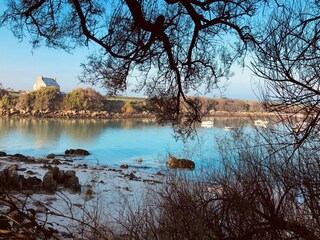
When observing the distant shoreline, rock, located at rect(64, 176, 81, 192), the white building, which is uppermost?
the white building

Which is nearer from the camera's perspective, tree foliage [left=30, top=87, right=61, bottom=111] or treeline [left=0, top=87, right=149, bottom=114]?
treeline [left=0, top=87, right=149, bottom=114]

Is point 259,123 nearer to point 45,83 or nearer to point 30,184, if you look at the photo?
point 30,184

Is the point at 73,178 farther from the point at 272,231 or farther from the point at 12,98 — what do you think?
the point at 12,98

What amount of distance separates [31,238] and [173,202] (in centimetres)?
202

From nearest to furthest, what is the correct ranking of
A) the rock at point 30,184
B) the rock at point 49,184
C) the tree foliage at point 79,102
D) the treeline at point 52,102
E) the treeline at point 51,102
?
the rock at point 30,184 → the rock at point 49,184 → the tree foliage at point 79,102 → the treeline at point 52,102 → the treeline at point 51,102

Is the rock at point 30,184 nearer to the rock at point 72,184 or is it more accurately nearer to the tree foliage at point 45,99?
the rock at point 72,184

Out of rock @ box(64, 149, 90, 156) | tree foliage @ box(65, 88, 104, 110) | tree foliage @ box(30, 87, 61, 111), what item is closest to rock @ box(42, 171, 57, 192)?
rock @ box(64, 149, 90, 156)

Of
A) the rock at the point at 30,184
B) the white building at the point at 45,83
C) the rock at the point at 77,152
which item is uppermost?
the white building at the point at 45,83

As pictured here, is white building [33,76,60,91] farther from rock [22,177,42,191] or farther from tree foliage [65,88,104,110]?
rock [22,177,42,191]

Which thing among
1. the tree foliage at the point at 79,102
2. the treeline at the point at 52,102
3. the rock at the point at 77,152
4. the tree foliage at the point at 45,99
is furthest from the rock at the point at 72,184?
the tree foliage at the point at 45,99

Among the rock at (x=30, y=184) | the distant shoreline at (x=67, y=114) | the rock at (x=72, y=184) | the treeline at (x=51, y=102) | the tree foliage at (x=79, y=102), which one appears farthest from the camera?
the treeline at (x=51, y=102)

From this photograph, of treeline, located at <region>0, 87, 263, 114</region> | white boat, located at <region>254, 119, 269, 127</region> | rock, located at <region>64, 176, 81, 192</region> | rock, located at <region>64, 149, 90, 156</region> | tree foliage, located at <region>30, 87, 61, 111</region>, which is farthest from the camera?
tree foliage, located at <region>30, 87, 61, 111</region>

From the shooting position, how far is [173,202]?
8.65 feet

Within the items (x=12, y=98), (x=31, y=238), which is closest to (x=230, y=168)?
(x=31, y=238)
